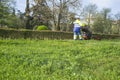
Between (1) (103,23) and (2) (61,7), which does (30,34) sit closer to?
(2) (61,7)

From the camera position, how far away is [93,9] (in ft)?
287

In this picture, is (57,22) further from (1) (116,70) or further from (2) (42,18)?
(1) (116,70)

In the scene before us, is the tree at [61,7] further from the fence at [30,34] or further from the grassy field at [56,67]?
the grassy field at [56,67]

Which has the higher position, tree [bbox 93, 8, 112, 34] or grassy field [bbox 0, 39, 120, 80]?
tree [bbox 93, 8, 112, 34]

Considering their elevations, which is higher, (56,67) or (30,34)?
(30,34)

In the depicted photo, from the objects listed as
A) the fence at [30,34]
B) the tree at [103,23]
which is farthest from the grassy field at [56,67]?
the tree at [103,23]

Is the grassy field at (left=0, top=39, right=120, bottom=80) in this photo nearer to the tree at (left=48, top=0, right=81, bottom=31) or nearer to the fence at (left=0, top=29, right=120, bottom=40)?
the fence at (left=0, top=29, right=120, bottom=40)

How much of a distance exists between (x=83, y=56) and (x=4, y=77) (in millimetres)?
4287

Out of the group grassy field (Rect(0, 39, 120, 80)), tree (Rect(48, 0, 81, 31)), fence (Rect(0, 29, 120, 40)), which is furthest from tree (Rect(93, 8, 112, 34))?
grassy field (Rect(0, 39, 120, 80))

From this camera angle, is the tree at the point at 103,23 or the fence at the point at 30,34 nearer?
the fence at the point at 30,34

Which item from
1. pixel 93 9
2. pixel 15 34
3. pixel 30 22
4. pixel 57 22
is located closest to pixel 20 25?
pixel 30 22

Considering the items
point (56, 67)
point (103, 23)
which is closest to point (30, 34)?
point (56, 67)

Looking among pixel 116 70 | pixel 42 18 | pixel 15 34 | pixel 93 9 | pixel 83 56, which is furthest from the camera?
pixel 93 9

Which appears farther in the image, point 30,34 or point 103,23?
point 103,23
